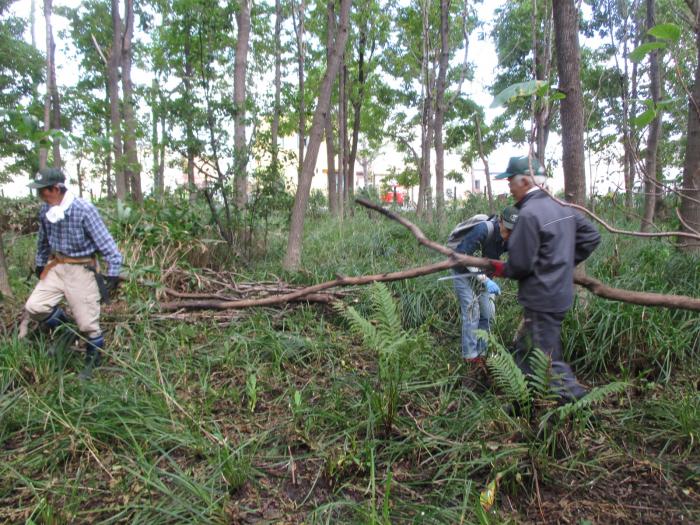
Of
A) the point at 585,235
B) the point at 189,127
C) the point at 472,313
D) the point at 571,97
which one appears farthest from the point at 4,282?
the point at 571,97

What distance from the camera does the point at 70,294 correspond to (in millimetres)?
3699

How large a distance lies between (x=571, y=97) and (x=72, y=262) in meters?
4.63

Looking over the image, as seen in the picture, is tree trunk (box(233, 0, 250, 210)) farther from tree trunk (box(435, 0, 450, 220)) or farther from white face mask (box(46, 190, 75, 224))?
tree trunk (box(435, 0, 450, 220))

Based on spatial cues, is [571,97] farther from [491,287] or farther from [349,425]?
[349,425]

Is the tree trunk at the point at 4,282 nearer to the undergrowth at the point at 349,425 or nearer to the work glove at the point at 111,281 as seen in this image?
the undergrowth at the point at 349,425

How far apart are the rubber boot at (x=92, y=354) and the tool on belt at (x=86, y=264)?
1.16 feet

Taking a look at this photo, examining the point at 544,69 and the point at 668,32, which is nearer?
the point at 668,32

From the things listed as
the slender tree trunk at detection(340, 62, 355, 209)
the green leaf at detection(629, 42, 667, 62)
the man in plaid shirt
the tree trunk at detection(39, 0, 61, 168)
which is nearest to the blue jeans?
the green leaf at detection(629, 42, 667, 62)

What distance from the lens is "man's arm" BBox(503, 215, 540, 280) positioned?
2678 mm

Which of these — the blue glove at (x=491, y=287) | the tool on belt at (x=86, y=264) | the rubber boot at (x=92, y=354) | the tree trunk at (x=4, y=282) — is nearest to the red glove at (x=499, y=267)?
the blue glove at (x=491, y=287)

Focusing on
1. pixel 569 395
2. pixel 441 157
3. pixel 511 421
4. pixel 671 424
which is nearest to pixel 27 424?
pixel 511 421

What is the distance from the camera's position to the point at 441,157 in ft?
33.7

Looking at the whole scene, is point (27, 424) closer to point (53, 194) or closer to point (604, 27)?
point (53, 194)

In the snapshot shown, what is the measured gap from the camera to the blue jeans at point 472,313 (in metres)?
3.82
